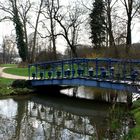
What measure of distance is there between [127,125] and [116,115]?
7.07 ft

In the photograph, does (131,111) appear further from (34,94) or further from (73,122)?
(34,94)

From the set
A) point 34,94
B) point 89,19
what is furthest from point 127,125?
point 89,19

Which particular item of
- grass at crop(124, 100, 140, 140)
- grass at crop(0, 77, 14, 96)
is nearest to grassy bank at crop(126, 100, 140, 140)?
grass at crop(124, 100, 140, 140)

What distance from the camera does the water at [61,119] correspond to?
42.0ft

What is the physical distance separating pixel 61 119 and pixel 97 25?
91.8 ft

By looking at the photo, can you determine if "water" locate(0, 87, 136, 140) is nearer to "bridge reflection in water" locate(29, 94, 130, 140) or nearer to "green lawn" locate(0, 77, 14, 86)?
"bridge reflection in water" locate(29, 94, 130, 140)

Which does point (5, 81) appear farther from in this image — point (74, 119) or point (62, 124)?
point (62, 124)

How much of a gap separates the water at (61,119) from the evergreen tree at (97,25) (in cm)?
2033

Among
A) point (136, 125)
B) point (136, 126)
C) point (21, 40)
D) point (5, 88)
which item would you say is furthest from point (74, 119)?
point (21, 40)

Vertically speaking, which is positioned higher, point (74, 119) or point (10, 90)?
point (10, 90)

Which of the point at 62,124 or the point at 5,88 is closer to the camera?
the point at 62,124

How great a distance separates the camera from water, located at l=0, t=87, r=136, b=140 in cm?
1279

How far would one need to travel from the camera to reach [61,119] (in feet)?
54.9

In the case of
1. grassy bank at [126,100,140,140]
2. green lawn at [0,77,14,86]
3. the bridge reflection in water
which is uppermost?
green lawn at [0,77,14,86]
